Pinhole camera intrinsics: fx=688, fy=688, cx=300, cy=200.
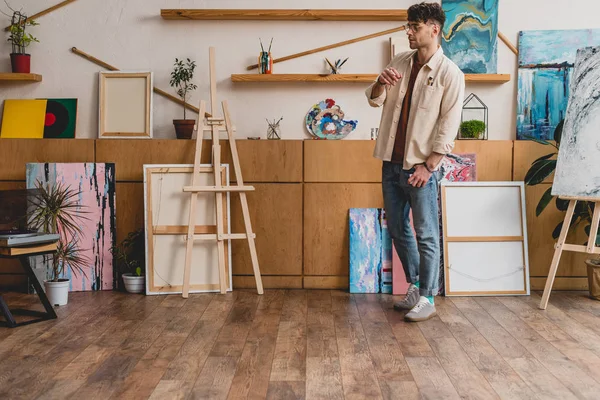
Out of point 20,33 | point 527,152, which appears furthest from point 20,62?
point 527,152

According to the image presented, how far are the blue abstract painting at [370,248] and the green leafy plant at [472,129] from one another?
77cm

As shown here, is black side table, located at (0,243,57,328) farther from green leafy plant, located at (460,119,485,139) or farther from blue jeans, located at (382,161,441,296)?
green leafy plant, located at (460,119,485,139)

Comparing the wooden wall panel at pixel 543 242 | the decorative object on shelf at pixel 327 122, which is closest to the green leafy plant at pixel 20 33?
the decorative object on shelf at pixel 327 122

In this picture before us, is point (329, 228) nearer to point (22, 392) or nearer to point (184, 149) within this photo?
point (184, 149)

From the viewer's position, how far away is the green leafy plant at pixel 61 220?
4.05 m

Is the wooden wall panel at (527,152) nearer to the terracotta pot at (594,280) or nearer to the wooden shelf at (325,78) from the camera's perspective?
the wooden shelf at (325,78)

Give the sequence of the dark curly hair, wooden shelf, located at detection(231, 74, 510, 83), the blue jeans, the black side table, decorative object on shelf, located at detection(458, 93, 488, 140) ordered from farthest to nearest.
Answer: decorative object on shelf, located at detection(458, 93, 488, 140), wooden shelf, located at detection(231, 74, 510, 83), the blue jeans, the dark curly hair, the black side table

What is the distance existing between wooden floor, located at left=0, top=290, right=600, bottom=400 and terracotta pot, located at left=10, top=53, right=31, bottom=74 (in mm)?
1581

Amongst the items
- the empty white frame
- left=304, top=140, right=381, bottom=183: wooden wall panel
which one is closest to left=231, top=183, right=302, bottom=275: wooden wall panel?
left=304, top=140, right=381, bottom=183: wooden wall panel

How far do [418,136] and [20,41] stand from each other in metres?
2.85

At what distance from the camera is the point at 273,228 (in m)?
4.54

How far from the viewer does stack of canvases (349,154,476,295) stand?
4461mm

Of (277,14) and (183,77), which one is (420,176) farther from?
(183,77)

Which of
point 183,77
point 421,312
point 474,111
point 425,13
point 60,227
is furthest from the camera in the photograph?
point 474,111
